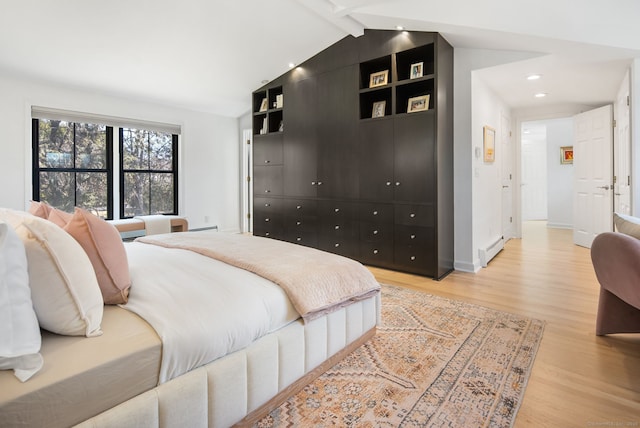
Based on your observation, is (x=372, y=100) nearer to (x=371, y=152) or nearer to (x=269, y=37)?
(x=371, y=152)

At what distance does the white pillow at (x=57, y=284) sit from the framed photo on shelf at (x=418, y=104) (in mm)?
3376

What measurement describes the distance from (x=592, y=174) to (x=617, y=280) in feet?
13.2

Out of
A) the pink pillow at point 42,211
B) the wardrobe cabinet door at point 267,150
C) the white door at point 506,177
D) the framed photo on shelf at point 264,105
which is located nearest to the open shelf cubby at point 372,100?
the wardrobe cabinet door at point 267,150

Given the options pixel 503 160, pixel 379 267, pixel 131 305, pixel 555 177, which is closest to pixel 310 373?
pixel 131 305

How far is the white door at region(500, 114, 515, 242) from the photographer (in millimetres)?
5227

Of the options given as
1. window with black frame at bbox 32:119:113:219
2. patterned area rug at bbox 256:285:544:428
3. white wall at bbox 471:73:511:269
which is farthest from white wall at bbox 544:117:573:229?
window with black frame at bbox 32:119:113:219

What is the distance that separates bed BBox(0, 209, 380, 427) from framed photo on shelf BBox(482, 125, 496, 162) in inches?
118

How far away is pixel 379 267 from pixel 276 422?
277 cm

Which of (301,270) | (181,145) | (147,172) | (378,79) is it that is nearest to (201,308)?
(301,270)

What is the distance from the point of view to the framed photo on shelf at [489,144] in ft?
13.6

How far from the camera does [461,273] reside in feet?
12.3

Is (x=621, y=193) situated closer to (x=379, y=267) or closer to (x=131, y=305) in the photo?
(x=379, y=267)

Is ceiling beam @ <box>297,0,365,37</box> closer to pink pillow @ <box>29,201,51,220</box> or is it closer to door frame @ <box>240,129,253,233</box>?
Answer: pink pillow @ <box>29,201,51,220</box>

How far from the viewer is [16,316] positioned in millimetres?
912
